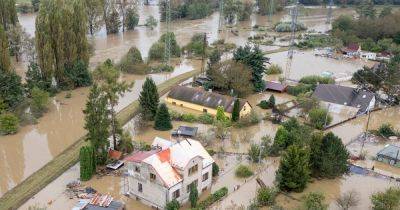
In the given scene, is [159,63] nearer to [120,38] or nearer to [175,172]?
[120,38]

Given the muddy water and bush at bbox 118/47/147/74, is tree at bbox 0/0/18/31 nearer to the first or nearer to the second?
bush at bbox 118/47/147/74

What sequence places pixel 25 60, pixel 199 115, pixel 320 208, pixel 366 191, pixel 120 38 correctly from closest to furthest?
pixel 320 208 → pixel 366 191 → pixel 199 115 → pixel 25 60 → pixel 120 38

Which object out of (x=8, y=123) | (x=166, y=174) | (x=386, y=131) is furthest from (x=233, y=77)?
(x=8, y=123)

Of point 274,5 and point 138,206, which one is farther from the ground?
point 274,5

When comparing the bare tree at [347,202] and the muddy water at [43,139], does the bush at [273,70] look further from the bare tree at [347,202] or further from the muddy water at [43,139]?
the bare tree at [347,202]

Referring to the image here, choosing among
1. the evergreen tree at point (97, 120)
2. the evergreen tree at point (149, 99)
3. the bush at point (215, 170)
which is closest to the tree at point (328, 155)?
the bush at point (215, 170)

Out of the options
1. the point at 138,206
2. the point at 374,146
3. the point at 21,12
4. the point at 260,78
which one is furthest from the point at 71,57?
the point at 21,12
